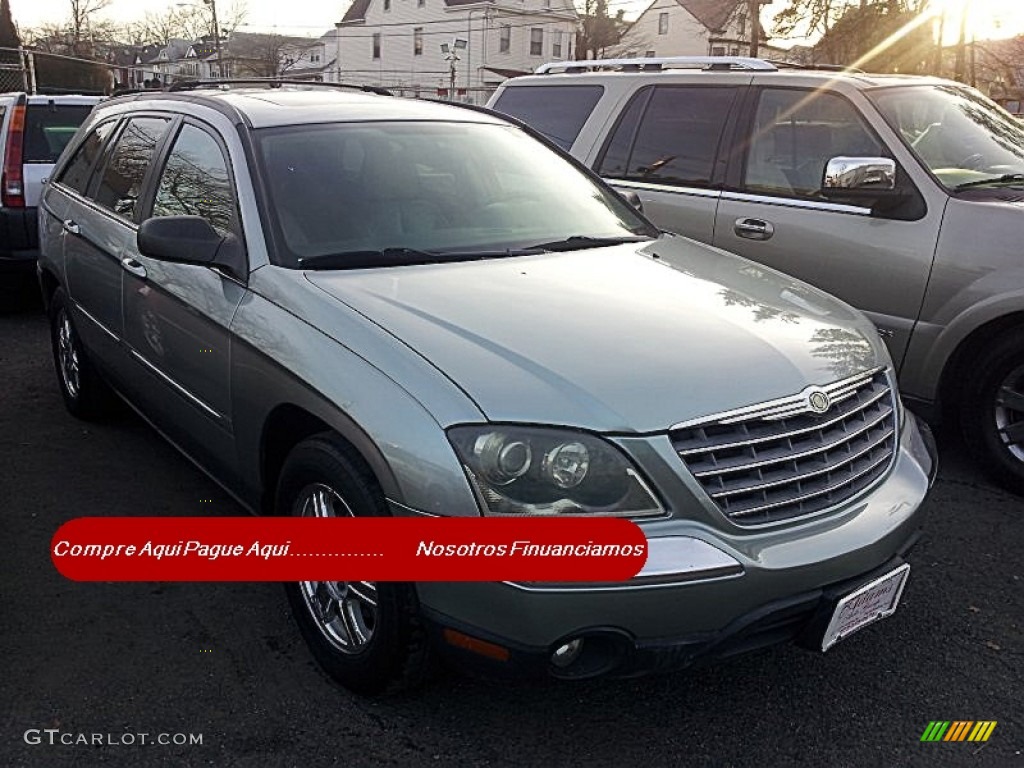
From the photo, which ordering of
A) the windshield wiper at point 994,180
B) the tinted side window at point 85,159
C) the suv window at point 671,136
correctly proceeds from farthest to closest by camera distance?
the suv window at point 671,136, the tinted side window at point 85,159, the windshield wiper at point 994,180

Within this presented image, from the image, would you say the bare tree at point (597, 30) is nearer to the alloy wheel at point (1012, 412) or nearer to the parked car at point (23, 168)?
the parked car at point (23, 168)

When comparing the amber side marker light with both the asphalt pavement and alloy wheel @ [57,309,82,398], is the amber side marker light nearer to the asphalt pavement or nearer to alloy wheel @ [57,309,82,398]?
the asphalt pavement

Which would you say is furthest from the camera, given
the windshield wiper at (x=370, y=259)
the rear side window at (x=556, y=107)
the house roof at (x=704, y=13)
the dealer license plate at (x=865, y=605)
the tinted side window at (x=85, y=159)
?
the house roof at (x=704, y=13)

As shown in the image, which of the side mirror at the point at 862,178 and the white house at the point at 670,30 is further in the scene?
the white house at the point at 670,30

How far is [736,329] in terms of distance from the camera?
2729 millimetres

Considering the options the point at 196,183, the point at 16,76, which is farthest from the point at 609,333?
the point at 16,76

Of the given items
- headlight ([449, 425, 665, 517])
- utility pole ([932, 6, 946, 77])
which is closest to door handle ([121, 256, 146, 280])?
headlight ([449, 425, 665, 517])

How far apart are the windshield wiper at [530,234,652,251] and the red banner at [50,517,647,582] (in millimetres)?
1345

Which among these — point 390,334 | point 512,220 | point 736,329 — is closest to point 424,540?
point 390,334

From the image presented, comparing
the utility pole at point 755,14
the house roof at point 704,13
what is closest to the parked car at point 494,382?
the utility pole at point 755,14

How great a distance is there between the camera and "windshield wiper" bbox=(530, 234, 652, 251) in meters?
3.42

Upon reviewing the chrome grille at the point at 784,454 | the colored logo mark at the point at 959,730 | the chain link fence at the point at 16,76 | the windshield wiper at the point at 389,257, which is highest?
the chain link fence at the point at 16,76

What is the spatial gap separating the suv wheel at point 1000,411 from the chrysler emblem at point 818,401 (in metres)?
2.07

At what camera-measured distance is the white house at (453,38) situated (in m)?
50.3
